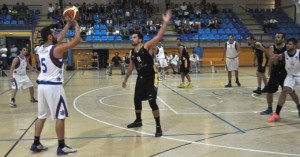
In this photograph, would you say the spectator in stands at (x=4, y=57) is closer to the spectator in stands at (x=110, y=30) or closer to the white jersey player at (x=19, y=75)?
the spectator in stands at (x=110, y=30)

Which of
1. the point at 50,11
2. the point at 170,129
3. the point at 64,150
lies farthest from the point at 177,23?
the point at 64,150

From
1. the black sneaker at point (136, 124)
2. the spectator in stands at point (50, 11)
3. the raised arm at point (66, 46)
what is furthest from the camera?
the spectator in stands at point (50, 11)

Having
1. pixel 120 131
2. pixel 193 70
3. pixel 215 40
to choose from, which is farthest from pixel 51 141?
pixel 215 40

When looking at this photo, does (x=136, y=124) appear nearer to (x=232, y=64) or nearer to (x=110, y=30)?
(x=232, y=64)

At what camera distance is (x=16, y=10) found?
93.6 feet

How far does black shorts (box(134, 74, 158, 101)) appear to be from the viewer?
6660 mm

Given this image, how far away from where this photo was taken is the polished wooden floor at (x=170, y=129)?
5660 mm

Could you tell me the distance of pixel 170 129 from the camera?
7098mm

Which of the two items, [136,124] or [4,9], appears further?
[4,9]

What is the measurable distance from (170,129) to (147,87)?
1.02 meters

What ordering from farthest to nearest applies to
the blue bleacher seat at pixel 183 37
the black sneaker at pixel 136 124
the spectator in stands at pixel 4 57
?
the blue bleacher seat at pixel 183 37 → the spectator in stands at pixel 4 57 → the black sneaker at pixel 136 124

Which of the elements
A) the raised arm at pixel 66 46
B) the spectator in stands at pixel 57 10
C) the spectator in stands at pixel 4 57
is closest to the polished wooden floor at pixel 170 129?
the raised arm at pixel 66 46

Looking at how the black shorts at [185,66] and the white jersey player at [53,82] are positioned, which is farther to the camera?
the black shorts at [185,66]

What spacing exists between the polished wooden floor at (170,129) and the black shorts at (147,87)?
0.70 m
